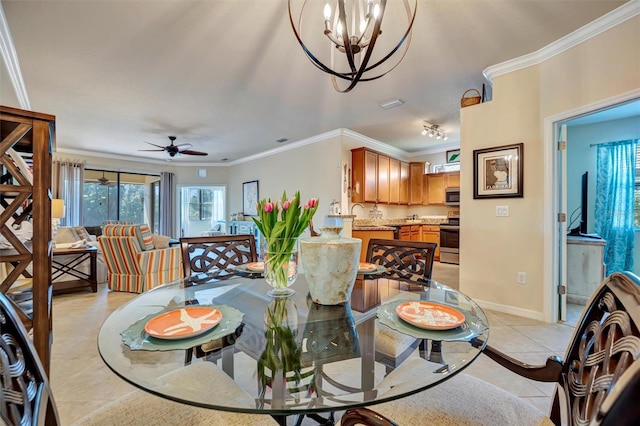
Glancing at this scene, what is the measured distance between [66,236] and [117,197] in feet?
8.50

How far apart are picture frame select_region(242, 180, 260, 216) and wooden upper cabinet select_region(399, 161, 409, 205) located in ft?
11.0

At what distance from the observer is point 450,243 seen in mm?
5301

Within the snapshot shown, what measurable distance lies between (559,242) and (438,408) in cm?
258

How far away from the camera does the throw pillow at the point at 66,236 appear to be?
466cm

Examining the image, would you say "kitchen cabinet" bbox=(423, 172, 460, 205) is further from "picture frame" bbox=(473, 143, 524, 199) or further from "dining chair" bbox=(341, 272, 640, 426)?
"dining chair" bbox=(341, 272, 640, 426)

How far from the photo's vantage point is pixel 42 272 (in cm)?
143

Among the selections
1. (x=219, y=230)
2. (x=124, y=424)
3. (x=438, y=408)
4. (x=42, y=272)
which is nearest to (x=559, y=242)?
(x=438, y=408)

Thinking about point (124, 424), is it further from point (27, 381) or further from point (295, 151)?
point (295, 151)

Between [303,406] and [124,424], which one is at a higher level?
[303,406]

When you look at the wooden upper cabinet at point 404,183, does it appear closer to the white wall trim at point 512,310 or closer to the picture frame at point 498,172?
the picture frame at point 498,172

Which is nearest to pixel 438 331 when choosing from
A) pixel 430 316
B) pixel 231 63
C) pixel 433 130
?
pixel 430 316

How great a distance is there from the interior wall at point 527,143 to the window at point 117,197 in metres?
7.56

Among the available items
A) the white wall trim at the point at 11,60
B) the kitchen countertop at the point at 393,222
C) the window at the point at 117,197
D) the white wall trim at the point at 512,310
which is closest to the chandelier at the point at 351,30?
the white wall trim at the point at 11,60

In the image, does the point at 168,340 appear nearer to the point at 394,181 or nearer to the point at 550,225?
the point at 550,225
